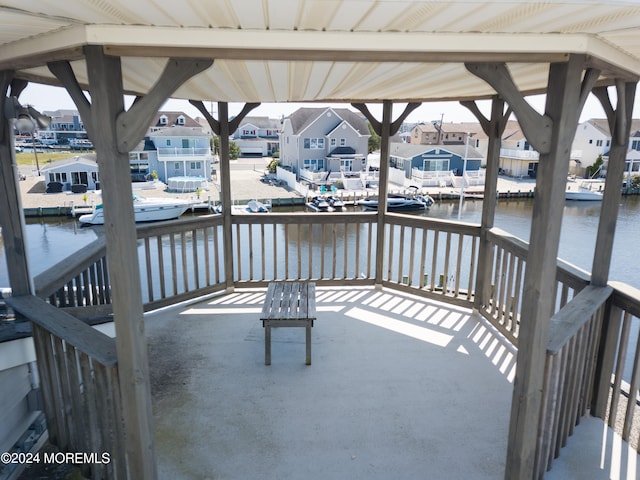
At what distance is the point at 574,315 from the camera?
8.70ft

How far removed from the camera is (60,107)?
6850 cm

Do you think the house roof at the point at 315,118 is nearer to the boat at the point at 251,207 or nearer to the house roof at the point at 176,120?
the house roof at the point at 176,120

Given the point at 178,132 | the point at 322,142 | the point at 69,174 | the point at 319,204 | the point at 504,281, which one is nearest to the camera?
the point at 504,281

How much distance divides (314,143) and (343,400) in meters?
35.5

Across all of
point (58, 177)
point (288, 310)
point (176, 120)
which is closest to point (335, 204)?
point (58, 177)

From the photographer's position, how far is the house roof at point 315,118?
36.8m

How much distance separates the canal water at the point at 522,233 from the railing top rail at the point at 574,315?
16038mm

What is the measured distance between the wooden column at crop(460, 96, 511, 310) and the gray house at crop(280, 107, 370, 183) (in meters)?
32.0

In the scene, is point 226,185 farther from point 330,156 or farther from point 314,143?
point 314,143

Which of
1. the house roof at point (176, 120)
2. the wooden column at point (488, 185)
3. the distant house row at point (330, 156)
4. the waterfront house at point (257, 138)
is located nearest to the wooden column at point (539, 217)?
the wooden column at point (488, 185)

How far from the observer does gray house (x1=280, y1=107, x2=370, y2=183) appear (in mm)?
37000

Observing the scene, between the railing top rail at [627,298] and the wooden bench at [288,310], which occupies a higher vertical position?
the railing top rail at [627,298]

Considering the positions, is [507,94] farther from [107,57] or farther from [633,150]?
[633,150]

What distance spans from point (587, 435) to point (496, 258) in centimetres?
193
